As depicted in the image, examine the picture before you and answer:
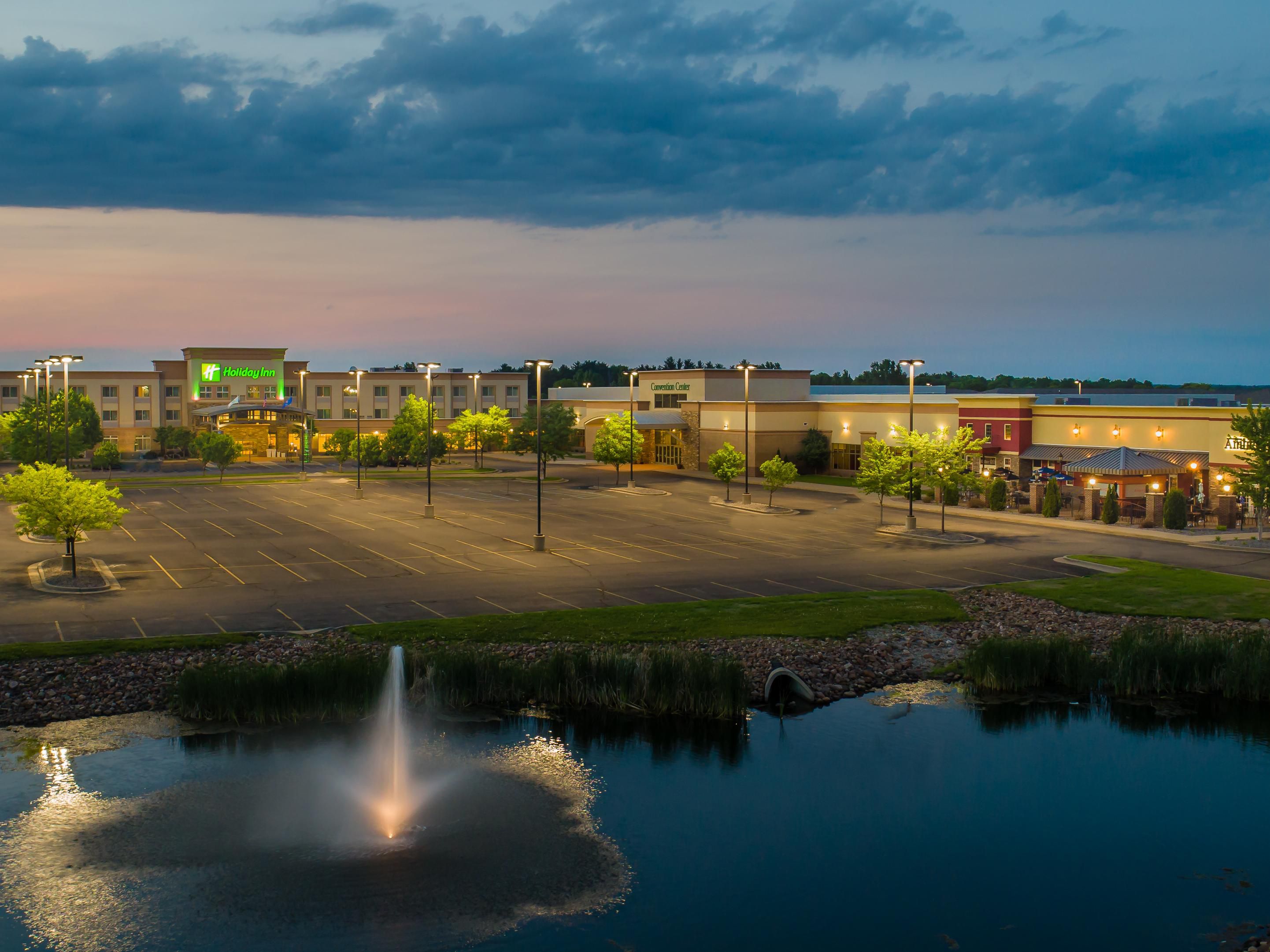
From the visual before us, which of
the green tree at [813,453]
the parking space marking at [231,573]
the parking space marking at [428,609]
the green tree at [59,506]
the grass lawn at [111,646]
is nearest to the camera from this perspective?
the grass lawn at [111,646]

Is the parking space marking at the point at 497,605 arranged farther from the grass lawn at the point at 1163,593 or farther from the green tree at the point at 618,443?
the green tree at the point at 618,443

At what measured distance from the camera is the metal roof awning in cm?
6262

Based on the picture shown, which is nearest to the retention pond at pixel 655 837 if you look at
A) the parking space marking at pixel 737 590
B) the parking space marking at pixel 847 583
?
the parking space marking at pixel 737 590

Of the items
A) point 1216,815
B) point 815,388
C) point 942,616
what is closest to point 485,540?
point 942,616

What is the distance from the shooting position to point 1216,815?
21672 millimetres

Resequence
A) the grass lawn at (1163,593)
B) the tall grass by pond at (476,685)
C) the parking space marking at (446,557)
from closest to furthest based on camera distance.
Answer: the tall grass by pond at (476,685)
the grass lawn at (1163,593)
the parking space marking at (446,557)

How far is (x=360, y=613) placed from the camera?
3484 centimetres

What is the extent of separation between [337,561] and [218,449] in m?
53.3

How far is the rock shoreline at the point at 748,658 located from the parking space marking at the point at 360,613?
2.05 m

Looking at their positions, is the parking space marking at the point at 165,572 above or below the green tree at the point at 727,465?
below

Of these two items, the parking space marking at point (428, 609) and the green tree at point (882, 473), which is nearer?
the parking space marking at point (428, 609)

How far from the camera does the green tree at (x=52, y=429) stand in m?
90.8

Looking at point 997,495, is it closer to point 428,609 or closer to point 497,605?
point 497,605

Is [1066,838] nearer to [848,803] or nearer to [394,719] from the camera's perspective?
[848,803]
